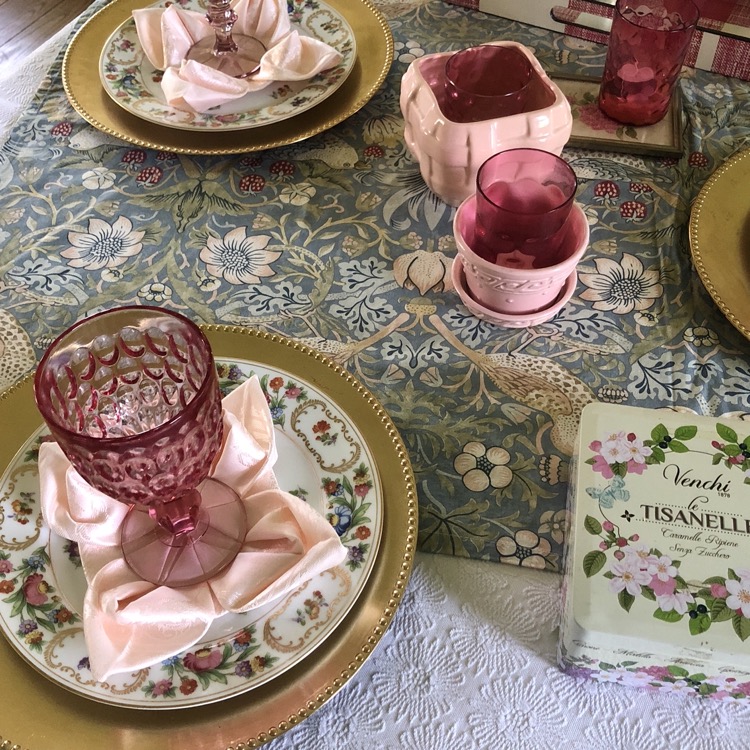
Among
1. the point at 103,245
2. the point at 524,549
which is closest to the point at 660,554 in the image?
the point at 524,549

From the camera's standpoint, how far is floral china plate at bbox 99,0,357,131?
780 millimetres

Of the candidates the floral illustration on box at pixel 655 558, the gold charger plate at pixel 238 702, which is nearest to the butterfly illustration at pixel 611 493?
the floral illustration on box at pixel 655 558

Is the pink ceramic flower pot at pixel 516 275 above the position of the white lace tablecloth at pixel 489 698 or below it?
above

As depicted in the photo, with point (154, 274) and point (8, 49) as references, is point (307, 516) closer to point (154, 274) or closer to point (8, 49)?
point (154, 274)

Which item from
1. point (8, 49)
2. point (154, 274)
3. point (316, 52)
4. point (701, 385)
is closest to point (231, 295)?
point (154, 274)

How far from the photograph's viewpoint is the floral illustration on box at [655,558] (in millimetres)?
439

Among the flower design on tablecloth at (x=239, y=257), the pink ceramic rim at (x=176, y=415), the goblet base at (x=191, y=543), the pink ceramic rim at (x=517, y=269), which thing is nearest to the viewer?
the pink ceramic rim at (x=176, y=415)

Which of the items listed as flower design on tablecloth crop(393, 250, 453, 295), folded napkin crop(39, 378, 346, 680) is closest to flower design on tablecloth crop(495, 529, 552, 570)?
folded napkin crop(39, 378, 346, 680)

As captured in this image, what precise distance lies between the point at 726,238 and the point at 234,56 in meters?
0.54

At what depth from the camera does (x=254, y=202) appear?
0.77 metres

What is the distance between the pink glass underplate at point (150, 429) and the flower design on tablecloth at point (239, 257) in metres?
0.23

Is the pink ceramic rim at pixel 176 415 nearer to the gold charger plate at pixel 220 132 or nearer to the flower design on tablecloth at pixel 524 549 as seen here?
the flower design on tablecloth at pixel 524 549

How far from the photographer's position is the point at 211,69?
2.55ft

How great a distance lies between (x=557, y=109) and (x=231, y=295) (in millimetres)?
332
